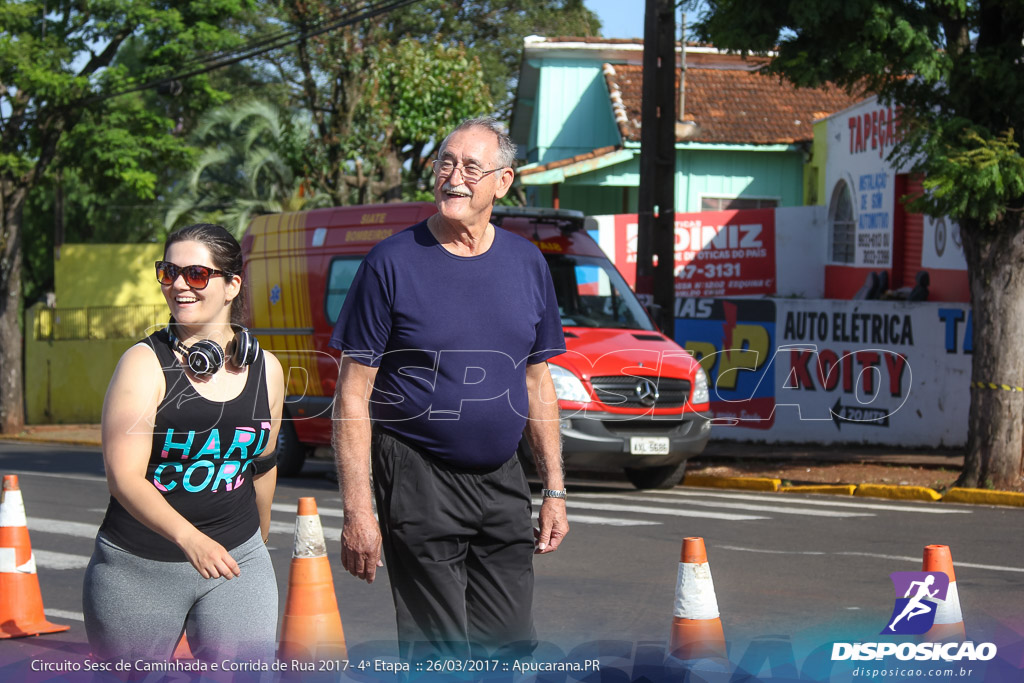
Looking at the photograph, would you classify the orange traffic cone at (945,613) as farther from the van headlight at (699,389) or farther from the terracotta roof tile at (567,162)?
the terracotta roof tile at (567,162)

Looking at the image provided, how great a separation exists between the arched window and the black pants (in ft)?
65.4

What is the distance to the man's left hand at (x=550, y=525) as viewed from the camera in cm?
425

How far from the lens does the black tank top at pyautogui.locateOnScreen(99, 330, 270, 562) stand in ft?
11.8

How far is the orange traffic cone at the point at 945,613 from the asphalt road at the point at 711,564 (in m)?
0.51

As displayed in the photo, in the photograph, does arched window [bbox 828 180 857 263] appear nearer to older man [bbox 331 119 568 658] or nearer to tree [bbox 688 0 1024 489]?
tree [bbox 688 0 1024 489]

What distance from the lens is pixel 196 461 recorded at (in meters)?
3.64

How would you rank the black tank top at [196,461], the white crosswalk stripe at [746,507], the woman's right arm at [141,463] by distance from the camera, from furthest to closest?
the white crosswalk stripe at [746,507] < the black tank top at [196,461] < the woman's right arm at [141,463]

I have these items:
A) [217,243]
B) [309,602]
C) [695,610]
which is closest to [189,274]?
[217,243]

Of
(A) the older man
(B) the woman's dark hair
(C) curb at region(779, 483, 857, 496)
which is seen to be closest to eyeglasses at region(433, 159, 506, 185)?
(A) the older man

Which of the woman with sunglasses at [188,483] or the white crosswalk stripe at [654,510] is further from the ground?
the woman with sunglasses at [188,483]

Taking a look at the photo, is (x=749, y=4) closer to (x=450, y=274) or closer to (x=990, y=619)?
(x=990, y=619)

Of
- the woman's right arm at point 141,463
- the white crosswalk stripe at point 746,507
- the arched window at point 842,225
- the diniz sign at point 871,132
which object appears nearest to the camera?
the woman's right arm at point 141,463

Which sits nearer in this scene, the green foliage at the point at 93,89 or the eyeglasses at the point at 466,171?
the eyeglasses at the point at 466,171

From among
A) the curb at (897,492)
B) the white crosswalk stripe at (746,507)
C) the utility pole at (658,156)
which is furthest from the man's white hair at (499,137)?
the utility pole at (658,156)
